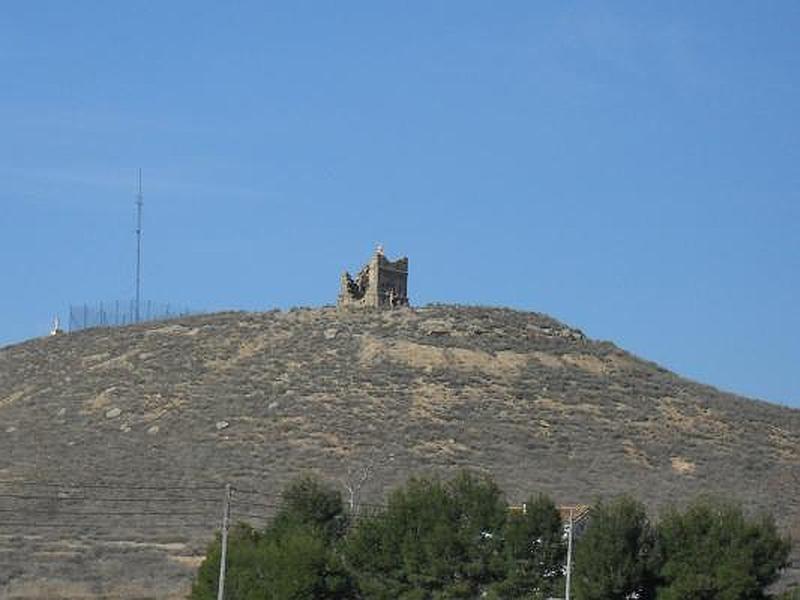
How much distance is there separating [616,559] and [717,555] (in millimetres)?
2347

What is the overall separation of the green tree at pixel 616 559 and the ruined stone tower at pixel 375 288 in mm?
36604

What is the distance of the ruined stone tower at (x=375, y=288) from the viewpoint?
260ft

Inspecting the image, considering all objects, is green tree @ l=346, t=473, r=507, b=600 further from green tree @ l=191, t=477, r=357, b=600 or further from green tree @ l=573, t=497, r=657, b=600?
green tree @ l=573, t=497, r=657, b=600

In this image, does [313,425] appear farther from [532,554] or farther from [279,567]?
[279,567]

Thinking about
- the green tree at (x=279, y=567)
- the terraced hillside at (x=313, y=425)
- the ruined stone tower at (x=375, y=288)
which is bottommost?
the green tree at (x=279, y=567)

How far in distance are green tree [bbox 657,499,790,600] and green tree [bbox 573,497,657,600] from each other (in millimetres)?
421

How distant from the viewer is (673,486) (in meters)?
61.7

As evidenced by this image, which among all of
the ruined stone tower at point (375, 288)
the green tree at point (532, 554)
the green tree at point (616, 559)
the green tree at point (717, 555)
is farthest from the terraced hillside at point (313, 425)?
the green tree at point (717, 555)

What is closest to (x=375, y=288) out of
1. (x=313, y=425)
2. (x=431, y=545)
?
(x=313, y=425)

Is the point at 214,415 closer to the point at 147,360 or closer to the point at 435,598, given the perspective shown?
the point at 147,360

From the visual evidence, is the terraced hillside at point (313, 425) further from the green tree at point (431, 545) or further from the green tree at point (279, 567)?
the green tree at point (431, 545)

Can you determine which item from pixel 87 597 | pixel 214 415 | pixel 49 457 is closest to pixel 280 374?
pixel 214 415

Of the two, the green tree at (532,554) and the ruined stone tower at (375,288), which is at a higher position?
the ruined stone tower at (375,288)

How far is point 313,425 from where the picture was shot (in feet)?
216
